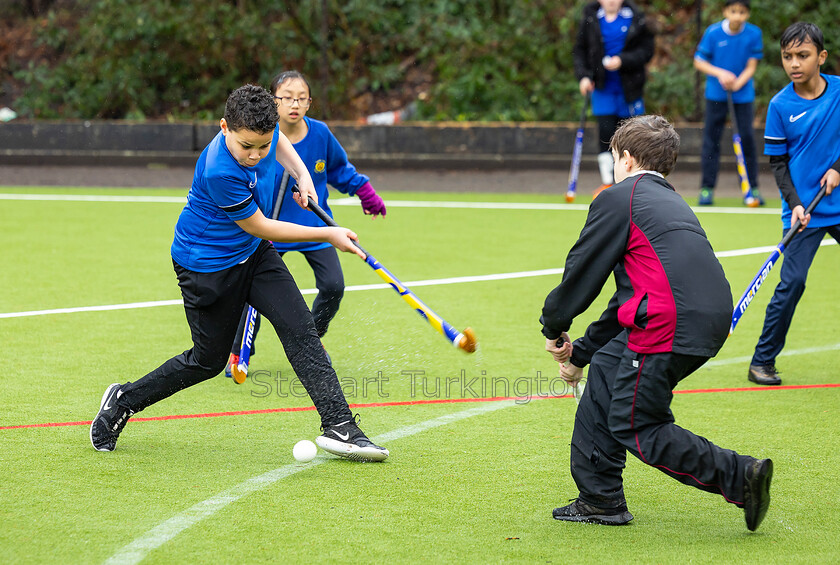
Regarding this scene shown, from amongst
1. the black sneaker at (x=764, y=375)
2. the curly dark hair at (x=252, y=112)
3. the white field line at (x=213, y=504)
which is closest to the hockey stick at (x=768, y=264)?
the black sneaker at (x=764, y=375)

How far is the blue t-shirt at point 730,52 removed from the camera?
10.9m

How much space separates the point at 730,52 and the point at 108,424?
8631mm

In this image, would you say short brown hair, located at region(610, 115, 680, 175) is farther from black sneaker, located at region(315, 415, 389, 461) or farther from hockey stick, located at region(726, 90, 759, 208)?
hockey stick, located at region(726, 90, 759, 208)

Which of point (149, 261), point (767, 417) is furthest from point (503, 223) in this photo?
point (767, 417)

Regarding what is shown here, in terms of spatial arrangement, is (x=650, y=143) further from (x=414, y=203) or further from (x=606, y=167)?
(x=414, y=203)

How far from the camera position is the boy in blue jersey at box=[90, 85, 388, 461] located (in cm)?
420

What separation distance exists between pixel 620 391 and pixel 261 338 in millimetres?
3443

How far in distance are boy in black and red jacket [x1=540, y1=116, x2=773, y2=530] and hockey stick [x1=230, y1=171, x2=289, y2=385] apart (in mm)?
2216

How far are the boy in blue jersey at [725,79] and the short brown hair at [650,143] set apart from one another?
766 centimetres

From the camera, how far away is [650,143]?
11.8 feet

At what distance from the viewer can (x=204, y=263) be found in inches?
168

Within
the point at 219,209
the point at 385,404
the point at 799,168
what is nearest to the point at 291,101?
the point at 219,209

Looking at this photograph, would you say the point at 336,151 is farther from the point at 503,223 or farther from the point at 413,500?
the point at 503,223

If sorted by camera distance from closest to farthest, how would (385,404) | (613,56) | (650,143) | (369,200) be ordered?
(650,143) < (385,404) < (369,200) < (613,56)
